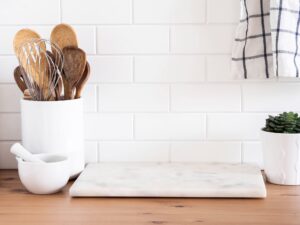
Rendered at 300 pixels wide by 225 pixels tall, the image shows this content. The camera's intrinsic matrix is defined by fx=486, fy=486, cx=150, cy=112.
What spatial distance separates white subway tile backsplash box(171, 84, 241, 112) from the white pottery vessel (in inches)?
12.6

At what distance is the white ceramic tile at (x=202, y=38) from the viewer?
1.13m

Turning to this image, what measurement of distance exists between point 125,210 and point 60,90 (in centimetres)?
31

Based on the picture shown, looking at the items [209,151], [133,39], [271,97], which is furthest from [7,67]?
[271,97]

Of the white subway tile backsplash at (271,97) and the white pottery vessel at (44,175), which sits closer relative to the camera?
the white pottery vessel at (44,175)

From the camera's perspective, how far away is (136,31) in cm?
114

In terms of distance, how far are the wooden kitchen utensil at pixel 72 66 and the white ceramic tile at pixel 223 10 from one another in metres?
0.32

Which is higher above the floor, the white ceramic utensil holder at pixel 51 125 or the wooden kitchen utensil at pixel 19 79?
the wooden kitchen utensil at pixel 19 79

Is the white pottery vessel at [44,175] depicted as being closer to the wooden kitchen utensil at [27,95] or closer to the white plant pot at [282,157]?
the wooden kitchen utensil at [27,95]

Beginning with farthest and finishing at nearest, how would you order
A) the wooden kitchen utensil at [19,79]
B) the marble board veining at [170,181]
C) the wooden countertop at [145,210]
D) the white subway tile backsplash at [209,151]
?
1. the white subway tile backsplash at [209,151]
2. the wooden kitchen utensil at [19,79]
3. the marble board veining at [170,181]
4. the wooden countertop at [145,210]

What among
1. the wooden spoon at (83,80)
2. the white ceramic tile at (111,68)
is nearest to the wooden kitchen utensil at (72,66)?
the wooden spoon at (83,80)

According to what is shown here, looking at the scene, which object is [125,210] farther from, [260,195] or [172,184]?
[260,195]

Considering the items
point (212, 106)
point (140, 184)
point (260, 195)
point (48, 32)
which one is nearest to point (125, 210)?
point (140, 184)

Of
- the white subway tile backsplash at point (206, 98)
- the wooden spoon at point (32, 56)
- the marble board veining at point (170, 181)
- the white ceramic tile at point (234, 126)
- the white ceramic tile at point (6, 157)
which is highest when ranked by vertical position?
the wooden spoon at point (32, 56)

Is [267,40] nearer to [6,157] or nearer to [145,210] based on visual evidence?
[145,210]
